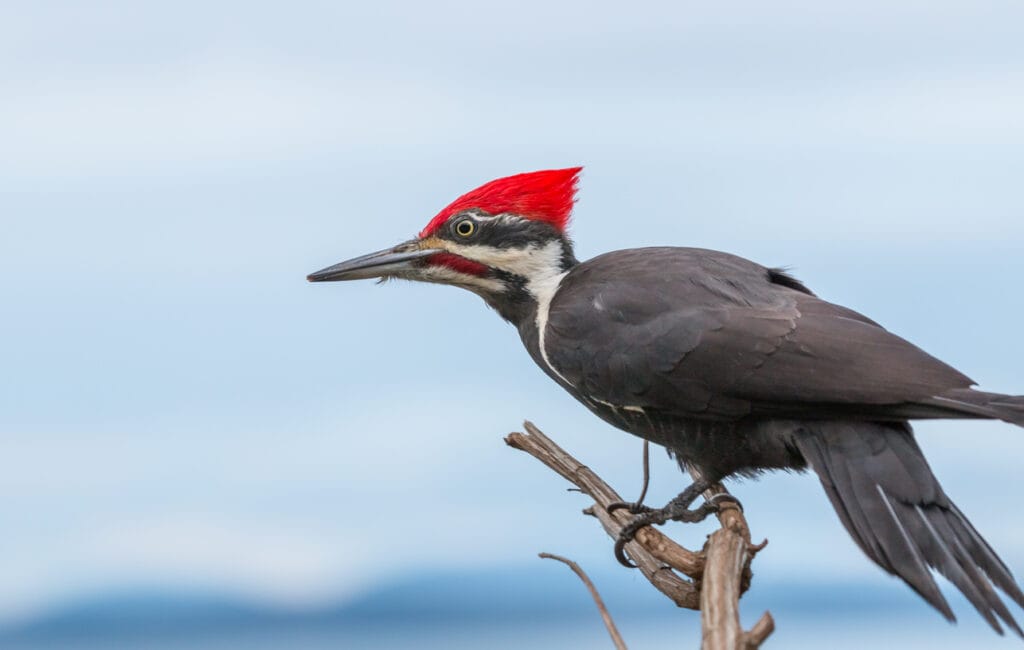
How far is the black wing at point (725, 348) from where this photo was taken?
11.0 ft

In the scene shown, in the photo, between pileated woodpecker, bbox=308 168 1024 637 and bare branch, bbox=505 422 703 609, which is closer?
pileated woodpecker, bbox=308 168 1024 637

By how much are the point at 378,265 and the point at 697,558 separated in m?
1.52

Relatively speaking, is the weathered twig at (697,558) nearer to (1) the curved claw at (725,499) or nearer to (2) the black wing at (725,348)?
(1) the curved claw at (725,499)

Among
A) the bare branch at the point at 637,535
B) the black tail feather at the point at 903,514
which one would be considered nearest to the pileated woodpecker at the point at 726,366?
the black tail feather at the point at 903,514

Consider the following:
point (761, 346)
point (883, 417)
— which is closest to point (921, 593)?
point (883, 417)

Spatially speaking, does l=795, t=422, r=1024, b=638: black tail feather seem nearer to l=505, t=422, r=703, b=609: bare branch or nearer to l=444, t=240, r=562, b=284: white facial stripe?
l=505, t=422, r=703, b=609: bare branch

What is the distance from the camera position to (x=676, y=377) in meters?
3.56

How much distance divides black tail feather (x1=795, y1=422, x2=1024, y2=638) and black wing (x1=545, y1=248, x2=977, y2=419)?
0.08 m

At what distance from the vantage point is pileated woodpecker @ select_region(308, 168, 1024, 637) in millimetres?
3193

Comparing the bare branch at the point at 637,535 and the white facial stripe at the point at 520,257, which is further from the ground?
the white facial stripe at the point at 520,257

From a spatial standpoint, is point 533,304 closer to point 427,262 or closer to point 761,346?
point 427,262

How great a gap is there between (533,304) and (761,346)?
943 millimetres

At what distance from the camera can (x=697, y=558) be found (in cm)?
333

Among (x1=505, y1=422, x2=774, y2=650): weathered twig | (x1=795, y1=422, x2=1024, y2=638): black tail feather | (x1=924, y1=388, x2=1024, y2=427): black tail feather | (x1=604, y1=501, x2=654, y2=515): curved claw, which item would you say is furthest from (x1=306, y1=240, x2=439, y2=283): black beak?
(x1=924, y1=388, x2=1024, y2=427): black tail feather
